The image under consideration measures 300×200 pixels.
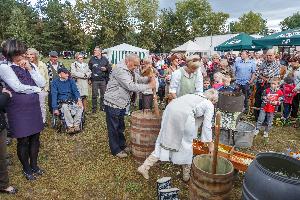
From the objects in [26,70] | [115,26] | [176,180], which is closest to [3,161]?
[26,70]

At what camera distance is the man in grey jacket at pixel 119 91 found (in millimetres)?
4988

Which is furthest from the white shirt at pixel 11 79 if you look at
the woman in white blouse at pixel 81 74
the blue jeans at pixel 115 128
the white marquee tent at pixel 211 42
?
the white marquee tent at pixel 211 42

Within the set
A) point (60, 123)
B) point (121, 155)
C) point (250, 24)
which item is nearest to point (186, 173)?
point (121, 155)

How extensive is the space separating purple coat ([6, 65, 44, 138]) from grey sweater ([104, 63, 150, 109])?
1406mm

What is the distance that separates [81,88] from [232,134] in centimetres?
491

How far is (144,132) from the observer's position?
492 cm

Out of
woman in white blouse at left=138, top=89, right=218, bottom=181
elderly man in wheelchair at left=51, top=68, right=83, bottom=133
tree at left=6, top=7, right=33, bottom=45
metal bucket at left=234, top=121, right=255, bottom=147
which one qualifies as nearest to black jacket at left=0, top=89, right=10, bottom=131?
woman in white blouse at left=138, top=89, right=218, bottom=181

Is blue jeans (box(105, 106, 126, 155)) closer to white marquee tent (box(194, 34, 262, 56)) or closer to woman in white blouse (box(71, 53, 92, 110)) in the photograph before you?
woman in white blouse (box(71, 53, 92, 110))

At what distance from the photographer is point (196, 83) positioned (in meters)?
5.28

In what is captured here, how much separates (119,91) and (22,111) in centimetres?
173

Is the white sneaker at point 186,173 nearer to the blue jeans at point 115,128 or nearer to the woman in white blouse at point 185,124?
the woman in white blouse at point 185,124

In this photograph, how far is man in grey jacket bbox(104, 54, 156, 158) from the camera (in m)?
4.99

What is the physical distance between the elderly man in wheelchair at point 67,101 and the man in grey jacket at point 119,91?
5.77ft

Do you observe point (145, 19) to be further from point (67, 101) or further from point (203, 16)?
point (67, 101)
